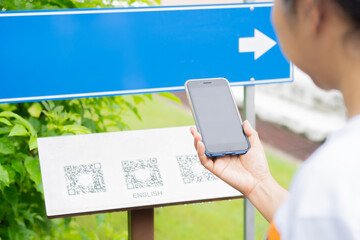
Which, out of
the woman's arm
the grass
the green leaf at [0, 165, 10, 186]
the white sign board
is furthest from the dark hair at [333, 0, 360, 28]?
the grass

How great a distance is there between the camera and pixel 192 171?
2.13 meters

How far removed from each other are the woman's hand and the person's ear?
901mm

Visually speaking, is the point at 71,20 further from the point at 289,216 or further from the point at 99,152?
the point at 289,216

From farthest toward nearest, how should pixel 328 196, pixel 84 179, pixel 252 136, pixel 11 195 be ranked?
pixel 11 195
pixel 84 179
pixel 252 136
pixel 328 196

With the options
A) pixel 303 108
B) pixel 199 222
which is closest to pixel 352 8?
pixel 199 222

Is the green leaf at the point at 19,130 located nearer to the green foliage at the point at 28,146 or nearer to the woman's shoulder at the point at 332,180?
the green foliage at the point at 28,146

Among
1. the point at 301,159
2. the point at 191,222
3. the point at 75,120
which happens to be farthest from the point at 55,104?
the point at 301,159

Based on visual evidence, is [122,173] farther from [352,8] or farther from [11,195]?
[352,8]

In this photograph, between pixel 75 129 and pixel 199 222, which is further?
pixel 199 222

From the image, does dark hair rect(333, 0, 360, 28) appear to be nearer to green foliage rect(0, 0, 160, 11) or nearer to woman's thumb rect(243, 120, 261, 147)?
woman's thumb rect(243, 120, 261, 147)

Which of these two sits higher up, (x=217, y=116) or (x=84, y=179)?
(x=217, y=116)

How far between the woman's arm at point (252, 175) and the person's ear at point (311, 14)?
2.76ft

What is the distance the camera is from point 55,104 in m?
2.46

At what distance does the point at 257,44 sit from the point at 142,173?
74cm
